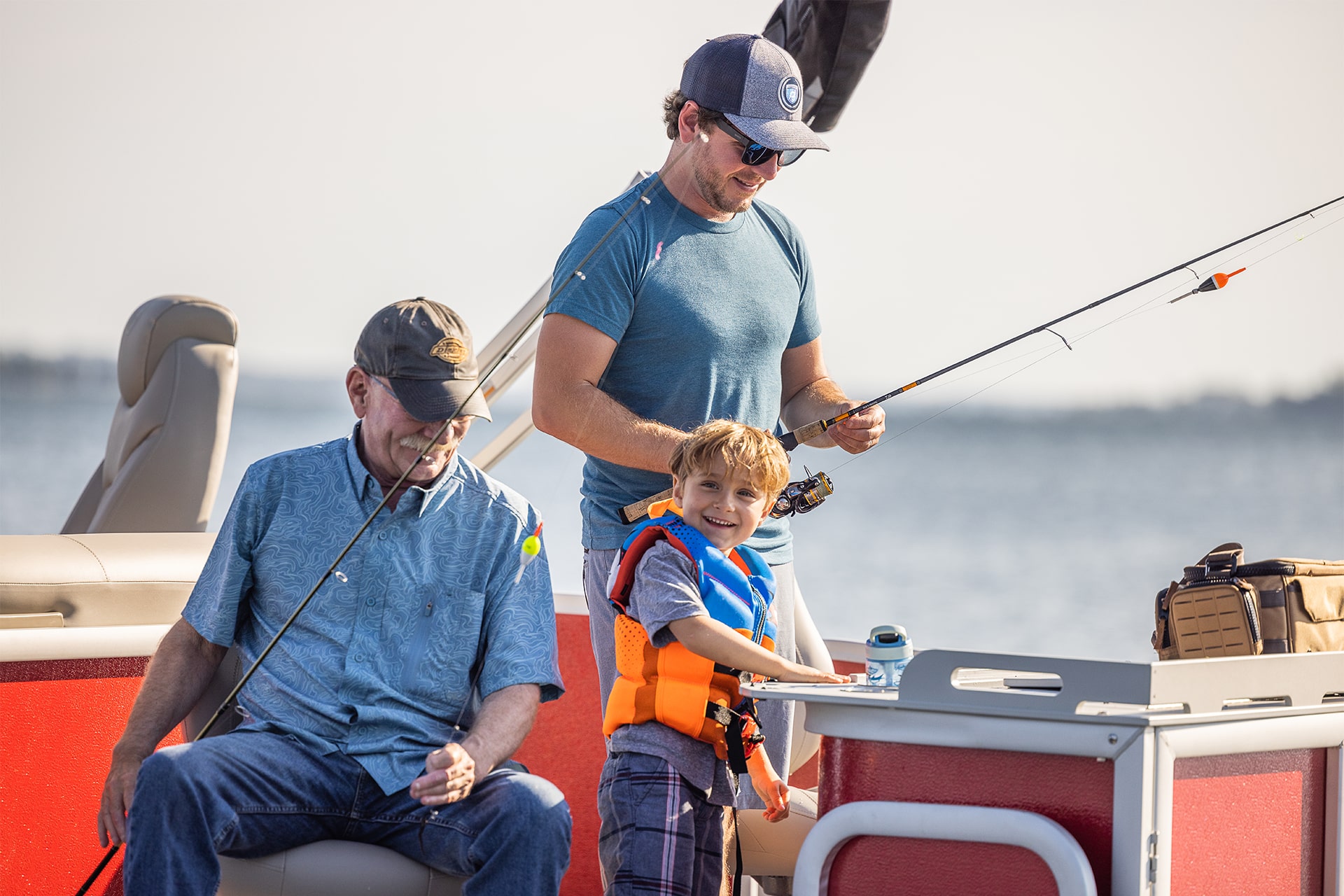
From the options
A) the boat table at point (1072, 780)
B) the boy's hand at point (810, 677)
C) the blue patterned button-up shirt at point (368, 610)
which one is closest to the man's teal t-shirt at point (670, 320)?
the blue patterned button-up shirt at point (368, 610)

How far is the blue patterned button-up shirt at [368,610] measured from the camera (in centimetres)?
176

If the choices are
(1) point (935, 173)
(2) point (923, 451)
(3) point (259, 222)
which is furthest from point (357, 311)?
(2) point (923, 451)

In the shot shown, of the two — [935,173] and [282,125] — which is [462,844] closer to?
[282,125]

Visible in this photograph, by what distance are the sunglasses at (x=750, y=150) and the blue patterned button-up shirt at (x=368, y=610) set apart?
24.1 inches

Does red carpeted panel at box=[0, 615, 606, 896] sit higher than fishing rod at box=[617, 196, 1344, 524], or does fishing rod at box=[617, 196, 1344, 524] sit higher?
fishing rod at box=[617, 196, 1344, 524]

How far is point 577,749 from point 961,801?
67.8 inches

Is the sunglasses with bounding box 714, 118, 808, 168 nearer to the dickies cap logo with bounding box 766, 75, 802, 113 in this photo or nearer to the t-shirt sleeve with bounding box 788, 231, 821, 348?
the dickies cap logo with bounding box 766, 75, 802, 113

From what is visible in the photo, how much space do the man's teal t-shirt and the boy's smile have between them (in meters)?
0.17

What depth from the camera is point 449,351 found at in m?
1.83

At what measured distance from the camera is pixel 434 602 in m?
1.81

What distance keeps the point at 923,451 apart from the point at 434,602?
16.9 meters

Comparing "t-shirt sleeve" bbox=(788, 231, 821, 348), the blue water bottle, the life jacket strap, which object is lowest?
the life jacket strap

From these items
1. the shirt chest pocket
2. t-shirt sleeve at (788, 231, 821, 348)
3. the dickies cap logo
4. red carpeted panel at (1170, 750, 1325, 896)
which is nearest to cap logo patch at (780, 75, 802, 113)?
the dickies cap logo

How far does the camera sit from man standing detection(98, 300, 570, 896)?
5.40 feet
